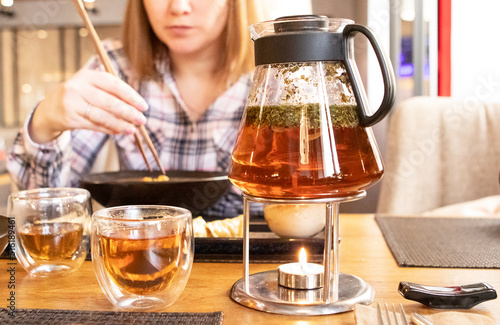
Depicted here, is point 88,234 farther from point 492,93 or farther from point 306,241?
point 492,93

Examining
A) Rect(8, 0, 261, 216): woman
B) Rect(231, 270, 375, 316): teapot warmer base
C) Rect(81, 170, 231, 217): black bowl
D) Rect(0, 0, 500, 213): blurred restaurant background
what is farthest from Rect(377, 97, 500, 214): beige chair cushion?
Rect(231, 270, 375, 316): teapot warmer base

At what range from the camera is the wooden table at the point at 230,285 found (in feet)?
1.83

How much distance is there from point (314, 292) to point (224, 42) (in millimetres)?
1345

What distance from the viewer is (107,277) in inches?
22.4

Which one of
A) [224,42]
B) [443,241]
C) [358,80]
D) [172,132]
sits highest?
[224,42]

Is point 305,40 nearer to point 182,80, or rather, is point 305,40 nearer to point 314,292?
point 314,292

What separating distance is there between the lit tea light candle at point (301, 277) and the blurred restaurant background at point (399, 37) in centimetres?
130

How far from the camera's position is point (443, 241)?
2.90 ft

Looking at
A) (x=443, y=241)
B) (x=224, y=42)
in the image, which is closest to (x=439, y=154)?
(x=224, y=42)

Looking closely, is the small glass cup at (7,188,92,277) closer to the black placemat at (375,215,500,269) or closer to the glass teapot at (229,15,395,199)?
the glass teapot at (229,15,395,199)

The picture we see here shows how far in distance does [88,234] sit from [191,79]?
120cm

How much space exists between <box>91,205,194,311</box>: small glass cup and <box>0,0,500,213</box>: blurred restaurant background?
1.41 metres

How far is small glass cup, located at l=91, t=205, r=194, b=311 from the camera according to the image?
56cm

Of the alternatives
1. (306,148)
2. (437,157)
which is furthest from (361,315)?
(437,157)
